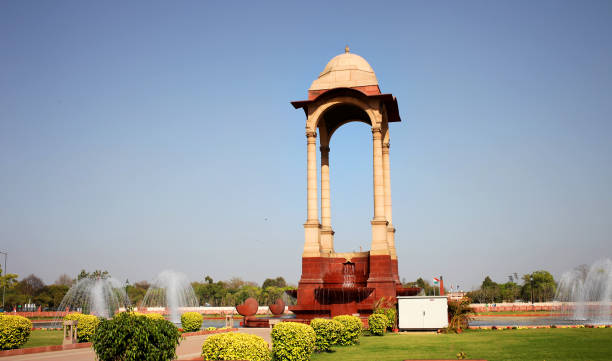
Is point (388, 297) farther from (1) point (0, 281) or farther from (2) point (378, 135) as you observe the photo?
(1) point (0, 281)

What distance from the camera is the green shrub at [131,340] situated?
362 inches

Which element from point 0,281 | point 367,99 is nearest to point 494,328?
point 367,99

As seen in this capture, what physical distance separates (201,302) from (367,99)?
83294 mm

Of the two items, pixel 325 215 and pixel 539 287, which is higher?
pixel 325 215

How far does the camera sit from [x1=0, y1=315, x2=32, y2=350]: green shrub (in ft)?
51.6

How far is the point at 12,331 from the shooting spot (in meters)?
15.9

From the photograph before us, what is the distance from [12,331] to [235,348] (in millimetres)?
9599

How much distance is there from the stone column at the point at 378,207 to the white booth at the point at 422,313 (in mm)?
5384

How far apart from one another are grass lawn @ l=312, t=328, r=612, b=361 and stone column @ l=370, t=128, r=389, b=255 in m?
9.75

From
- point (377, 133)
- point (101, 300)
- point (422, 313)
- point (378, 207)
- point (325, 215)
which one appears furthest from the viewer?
point (101, 300)

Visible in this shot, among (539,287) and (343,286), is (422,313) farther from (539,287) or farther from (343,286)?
(539,287)

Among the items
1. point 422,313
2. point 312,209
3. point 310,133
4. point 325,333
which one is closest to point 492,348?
point 325,333

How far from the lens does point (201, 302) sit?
105750 mm

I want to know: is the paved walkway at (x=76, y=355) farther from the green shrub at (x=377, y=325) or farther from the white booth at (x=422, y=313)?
the white booth at (x=422, y=313)
